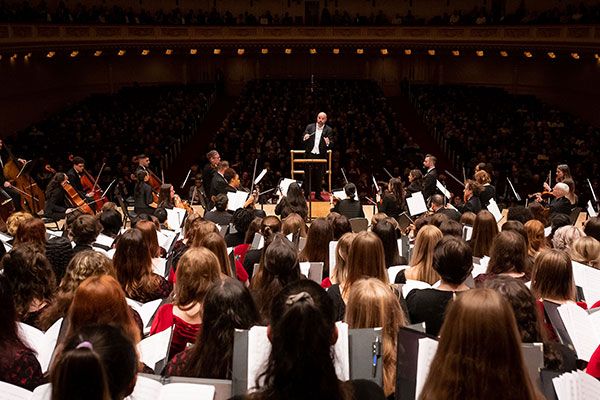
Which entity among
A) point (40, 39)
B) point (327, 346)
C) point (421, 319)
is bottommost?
point (421, 319)

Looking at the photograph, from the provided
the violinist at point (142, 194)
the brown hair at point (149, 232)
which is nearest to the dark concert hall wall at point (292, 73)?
the violinist at point (142, 194)

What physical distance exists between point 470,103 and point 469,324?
61.7 feet

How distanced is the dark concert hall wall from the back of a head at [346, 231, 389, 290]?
1864cm

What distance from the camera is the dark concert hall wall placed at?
20812 millimetres

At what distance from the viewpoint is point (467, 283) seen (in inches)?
148

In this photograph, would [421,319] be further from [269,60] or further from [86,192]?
[269,60]

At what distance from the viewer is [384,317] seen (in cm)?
286

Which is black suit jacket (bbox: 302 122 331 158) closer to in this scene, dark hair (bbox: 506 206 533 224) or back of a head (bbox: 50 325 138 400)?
dark hair (bbox: 506 206 533 224)

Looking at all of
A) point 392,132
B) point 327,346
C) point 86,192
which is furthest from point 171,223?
point 392,132

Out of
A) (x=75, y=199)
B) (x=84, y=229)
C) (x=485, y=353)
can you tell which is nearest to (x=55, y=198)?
(x=75, y=199)

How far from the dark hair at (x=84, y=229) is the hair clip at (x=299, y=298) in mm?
3178

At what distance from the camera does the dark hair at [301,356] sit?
1.92 meters

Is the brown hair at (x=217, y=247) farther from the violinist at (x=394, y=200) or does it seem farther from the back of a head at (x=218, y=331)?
the violinist at (x=394, y=200)

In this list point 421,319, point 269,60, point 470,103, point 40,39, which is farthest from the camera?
point 269,60
